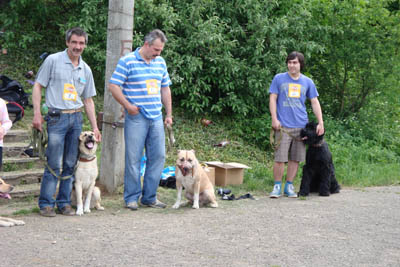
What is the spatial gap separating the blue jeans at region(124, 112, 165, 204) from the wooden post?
59 cm

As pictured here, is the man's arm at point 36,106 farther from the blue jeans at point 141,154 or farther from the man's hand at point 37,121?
the blue jeans at point 141,154

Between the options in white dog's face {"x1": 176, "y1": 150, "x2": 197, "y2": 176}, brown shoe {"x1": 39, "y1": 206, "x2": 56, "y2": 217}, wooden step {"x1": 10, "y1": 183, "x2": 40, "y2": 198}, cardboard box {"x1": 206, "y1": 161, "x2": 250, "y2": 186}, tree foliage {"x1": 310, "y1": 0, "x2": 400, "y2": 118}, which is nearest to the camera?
brown shoe {"x1": 39, "y1": 206, "x2": 56, "y2": 217}

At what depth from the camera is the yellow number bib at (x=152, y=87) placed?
19.4 ft

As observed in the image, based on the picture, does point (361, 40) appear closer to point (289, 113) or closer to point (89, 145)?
point (289, 113)

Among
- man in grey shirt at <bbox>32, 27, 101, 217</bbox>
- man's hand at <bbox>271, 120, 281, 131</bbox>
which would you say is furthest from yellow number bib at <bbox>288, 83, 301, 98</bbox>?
man in grey shirt at <bbox>32, 27, 101, 217</bbox>

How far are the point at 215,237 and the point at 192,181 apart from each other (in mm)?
1434

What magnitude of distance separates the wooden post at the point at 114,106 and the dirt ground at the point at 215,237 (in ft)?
2.23

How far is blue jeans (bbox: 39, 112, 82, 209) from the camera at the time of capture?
17.6 feet

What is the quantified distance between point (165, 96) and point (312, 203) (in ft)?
8.17

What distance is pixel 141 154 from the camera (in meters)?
6.10

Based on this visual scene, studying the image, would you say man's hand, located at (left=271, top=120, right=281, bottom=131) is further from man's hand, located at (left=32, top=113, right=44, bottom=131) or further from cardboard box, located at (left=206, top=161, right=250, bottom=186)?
man's hand, located at (left=32, top=113, right=44, bottom=131)

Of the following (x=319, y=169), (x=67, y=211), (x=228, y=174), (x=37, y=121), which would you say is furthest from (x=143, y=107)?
(x=319, y=169)

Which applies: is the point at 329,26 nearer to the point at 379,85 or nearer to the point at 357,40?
the point at 357,40

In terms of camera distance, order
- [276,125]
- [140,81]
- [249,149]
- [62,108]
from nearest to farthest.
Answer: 1. [62,108]
2. [140,81]
3. [276,125]
4. [249,149]
